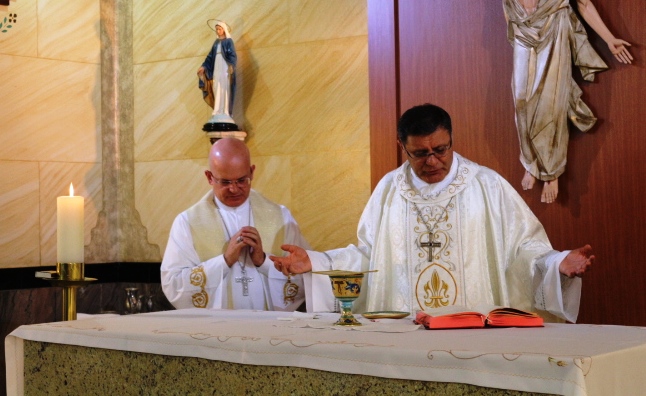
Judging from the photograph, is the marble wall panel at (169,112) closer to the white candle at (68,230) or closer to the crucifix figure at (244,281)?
the crucifix figure at (244,281)

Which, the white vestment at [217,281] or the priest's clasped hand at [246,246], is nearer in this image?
the priest's clasped hand at [246,246]

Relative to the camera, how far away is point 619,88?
571 cm

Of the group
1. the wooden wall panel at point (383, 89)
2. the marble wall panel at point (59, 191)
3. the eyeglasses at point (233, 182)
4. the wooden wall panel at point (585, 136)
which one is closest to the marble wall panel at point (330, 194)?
the wooden wall panel at point (383, 89)

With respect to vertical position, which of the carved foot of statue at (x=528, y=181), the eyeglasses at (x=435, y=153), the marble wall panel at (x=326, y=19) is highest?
the marble wall panel at (x=326, y=19)

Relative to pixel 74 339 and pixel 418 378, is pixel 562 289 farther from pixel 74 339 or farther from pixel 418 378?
pixel 74 339

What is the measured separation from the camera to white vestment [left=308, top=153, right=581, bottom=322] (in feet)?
14.7

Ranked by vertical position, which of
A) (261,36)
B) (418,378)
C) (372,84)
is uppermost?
(261,36)

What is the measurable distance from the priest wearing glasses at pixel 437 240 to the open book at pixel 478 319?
109 centimetres

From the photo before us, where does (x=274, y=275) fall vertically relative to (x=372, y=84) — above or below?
below

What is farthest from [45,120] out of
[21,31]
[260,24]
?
[260,24]

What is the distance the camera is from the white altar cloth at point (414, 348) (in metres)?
2.39

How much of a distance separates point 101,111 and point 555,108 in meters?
4.51

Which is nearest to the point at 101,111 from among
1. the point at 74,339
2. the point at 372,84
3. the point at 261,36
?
the point at 261,36

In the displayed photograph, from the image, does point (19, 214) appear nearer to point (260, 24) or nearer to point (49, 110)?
point (49, 110)
